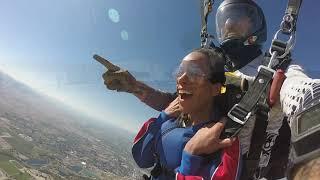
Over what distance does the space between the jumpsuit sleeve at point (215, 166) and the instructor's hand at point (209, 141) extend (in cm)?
4

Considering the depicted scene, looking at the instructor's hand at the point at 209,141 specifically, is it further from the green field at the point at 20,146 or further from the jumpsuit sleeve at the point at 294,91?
the green field at the point at 20,146

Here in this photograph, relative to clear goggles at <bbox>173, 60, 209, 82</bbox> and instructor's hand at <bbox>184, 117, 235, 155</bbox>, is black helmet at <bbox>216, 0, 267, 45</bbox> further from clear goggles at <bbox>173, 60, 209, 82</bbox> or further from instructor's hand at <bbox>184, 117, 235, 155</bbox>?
instructor's hand at <bbox>184, 117, 235, 155</bbox>

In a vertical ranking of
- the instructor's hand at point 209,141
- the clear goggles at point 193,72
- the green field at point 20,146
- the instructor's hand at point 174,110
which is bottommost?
the instructor's hand at point 209,141

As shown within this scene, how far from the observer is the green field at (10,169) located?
130625 mm

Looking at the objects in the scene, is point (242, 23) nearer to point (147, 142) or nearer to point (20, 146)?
point (147, 142)

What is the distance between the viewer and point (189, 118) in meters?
3.29

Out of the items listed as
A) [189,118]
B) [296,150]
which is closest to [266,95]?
[189,118]

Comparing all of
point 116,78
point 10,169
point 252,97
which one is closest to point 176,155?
point 252,97

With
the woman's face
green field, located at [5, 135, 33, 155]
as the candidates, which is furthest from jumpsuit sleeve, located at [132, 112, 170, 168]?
green field, located at [5, 135, 33, 155]

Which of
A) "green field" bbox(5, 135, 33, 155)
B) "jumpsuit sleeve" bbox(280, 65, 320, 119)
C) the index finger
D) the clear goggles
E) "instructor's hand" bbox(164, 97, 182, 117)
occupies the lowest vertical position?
"jumpsuit sleeve" bbox(280, 65, 320, 119)

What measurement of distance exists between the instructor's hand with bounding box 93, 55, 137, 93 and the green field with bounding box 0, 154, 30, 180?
13615cm

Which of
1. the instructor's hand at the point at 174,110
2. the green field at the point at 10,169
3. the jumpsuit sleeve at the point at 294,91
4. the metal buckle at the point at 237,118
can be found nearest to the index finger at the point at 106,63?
the instructor's hand at the point at 174,110

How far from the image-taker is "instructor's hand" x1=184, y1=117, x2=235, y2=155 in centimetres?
264

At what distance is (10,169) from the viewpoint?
13850 cm
